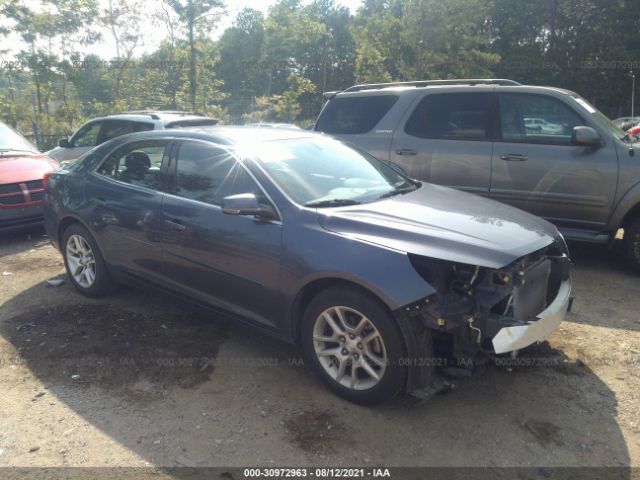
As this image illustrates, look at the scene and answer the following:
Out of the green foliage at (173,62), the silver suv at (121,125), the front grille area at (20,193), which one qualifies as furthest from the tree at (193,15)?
the front grille area at (20,193)

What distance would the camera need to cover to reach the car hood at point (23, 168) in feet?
22.9

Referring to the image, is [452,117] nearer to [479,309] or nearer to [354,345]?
[479,309]

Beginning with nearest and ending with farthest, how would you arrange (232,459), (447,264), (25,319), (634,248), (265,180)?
(232,459) → (447,264) → (265,180) → (25,319) → (634,248)

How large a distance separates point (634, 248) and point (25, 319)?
19.6ft

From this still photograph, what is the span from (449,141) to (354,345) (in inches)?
149

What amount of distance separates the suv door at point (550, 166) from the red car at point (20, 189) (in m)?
6.00

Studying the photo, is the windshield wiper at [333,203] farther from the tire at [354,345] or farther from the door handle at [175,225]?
the door handle at [175,225]

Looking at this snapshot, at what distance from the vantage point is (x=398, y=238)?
3.00m

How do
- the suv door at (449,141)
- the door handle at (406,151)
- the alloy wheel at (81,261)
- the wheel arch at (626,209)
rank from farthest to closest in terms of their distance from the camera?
the door handle at (406,151), the suv door at (449,141), the wheel arch at (626,209), the alloy wheel at (81,261)


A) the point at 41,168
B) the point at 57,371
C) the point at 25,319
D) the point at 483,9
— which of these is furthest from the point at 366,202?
the point at 483,9

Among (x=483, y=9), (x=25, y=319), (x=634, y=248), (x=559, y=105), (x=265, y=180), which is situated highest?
(x=483, y=9)

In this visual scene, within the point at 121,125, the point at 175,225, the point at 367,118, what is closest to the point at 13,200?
the point at 121,125

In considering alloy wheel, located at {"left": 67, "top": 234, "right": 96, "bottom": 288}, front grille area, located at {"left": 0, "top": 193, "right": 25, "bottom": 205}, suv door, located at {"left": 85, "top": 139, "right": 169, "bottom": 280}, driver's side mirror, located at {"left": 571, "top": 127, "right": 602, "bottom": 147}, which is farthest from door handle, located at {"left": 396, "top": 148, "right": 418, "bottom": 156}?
front grille area, located at {"left": 0, "top": 193, "right": 25, "bottom": 205}

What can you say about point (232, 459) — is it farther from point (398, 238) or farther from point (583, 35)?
point (583, 35)
